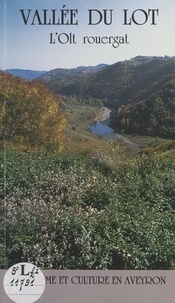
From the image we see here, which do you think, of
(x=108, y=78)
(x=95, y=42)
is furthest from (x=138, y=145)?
(x=95, y=42)

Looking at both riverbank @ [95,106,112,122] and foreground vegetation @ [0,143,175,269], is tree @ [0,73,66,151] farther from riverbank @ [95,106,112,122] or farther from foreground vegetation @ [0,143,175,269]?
riverbank @ [95,106,112,122]

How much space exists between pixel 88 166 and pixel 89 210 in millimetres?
1106

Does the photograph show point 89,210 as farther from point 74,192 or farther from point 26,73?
point 26,73

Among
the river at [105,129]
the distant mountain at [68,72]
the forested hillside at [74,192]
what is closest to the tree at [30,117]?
the forested hillside at [74,192]

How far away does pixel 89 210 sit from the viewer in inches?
188

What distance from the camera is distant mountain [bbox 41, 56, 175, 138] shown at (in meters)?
4.63

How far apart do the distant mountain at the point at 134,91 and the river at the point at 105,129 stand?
68 millimetres

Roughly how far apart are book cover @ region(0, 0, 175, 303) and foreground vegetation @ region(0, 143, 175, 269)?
0.01m

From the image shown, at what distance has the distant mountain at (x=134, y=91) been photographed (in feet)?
15.2

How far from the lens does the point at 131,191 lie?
520cm

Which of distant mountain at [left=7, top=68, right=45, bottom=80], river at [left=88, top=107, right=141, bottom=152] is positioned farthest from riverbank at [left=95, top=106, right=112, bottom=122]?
distant mountain at [left=7, top=68, right=45, bottom=80]

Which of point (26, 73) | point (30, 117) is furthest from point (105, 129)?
point (30, 117)

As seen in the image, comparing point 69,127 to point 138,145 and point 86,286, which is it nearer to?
point 138,145

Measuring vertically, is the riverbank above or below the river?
above
